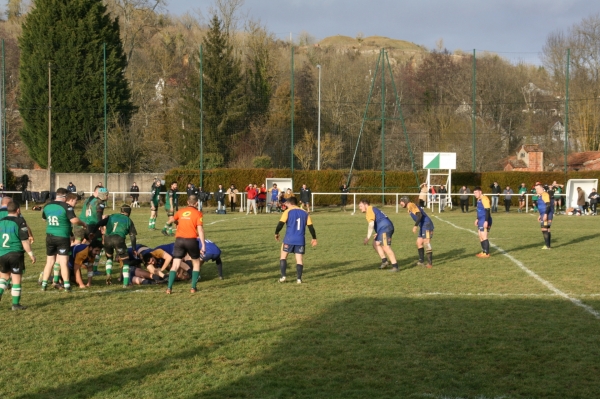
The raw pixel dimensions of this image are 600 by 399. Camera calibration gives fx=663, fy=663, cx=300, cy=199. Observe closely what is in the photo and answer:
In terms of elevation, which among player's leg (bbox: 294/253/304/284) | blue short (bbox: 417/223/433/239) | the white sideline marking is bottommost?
the white sideline marking

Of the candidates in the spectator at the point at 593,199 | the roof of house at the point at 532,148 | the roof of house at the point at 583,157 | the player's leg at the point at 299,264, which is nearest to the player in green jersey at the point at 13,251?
the player's leg at the point at 299,264

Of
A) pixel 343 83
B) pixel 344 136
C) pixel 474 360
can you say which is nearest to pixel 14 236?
pixel 474 360

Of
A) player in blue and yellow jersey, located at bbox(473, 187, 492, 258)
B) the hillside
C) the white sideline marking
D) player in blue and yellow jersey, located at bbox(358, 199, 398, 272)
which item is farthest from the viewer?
the hillside

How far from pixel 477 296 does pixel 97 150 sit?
3836 cm

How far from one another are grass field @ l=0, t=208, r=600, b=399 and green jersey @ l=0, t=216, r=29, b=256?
100 cm

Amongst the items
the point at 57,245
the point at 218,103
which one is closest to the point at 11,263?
the point at 57,245

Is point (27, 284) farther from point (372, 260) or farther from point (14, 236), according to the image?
point (372, 260)

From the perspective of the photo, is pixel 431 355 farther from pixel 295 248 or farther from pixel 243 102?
pixel 243 102

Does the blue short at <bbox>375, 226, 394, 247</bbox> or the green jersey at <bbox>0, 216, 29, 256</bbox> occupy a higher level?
the green jersey at <bbox>0, 216, 29, 256</bbox>

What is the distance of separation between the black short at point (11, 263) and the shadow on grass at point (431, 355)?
3984 mm

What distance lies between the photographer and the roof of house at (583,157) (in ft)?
166

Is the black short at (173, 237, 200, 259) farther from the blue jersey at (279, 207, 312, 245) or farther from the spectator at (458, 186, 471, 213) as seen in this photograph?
the spectator at (458, 186, 471, 213)

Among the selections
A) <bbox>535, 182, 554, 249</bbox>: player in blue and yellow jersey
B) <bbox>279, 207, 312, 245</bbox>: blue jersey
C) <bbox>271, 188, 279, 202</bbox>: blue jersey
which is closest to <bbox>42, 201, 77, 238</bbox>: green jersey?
<bbox>279, 207, 312, 245</bbox>: blue jersey

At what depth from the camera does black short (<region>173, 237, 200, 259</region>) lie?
11.3 m
